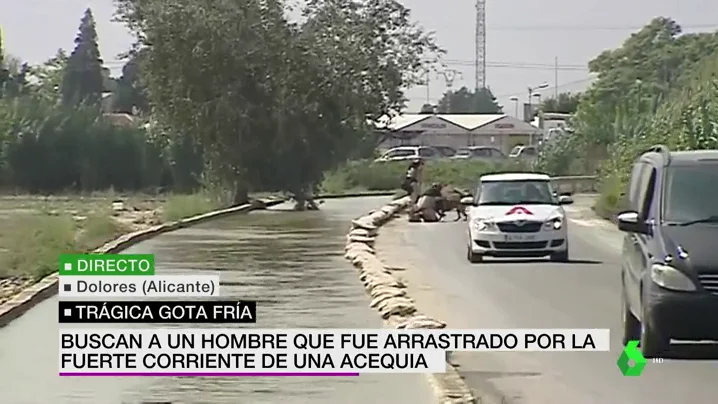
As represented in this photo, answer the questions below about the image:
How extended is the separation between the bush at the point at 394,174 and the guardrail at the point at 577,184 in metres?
1.24

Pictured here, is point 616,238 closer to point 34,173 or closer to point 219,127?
point 34,173

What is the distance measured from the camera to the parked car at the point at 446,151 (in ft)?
69.8

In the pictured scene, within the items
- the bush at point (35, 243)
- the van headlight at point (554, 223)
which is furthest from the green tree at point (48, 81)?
the van headlight at point (554, 223)

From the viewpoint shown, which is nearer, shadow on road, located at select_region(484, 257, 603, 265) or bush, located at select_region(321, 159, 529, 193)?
shadow on road, located at select_region(484, 257, 603, 265)

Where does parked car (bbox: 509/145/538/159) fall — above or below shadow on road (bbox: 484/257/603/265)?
above

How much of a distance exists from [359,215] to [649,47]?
5.97 meters

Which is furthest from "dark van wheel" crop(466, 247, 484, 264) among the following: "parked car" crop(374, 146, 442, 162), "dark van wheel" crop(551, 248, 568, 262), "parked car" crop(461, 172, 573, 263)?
"parked car" crop(374, 146, 442, 162)

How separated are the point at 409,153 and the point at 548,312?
52.1 ft

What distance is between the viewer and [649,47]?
25438mm

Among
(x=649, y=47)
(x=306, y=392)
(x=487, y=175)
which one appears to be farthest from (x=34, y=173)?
(x=306, y=392)

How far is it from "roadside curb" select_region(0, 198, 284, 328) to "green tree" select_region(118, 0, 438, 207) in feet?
10.8

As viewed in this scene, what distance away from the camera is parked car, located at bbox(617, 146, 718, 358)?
796 centimetres
